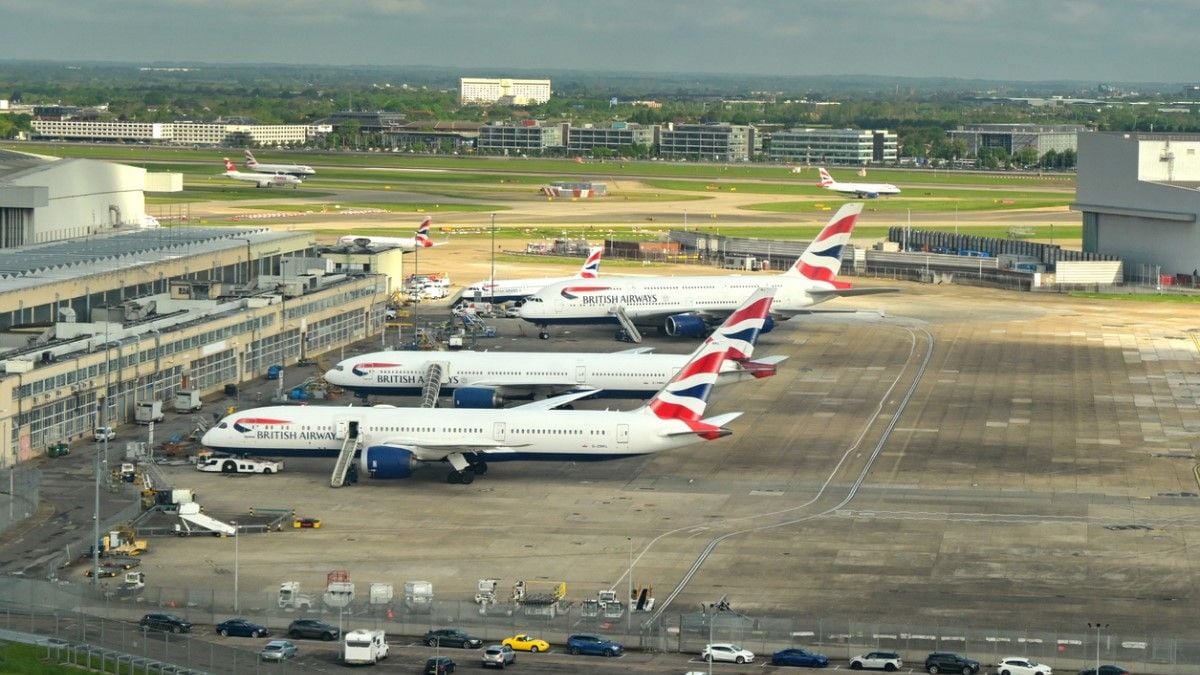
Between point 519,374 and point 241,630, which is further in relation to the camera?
point 519,374

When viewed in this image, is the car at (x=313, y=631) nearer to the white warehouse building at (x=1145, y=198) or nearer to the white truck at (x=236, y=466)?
the white truck at (x=236, y=466)

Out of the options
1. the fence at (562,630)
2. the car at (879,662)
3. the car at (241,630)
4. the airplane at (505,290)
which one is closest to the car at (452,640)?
the fence at (562,630)

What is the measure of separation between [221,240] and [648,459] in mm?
55068

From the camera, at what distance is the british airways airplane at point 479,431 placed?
274ft

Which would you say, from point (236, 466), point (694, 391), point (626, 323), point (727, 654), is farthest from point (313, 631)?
point (626, 323)

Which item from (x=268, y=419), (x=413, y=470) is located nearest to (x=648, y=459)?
(x=413, y=470)

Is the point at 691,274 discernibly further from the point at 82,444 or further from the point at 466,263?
the point at 82,444

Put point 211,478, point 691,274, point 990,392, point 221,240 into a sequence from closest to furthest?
point 211,478 < point 990,392 < point 221,240 < point 691,274

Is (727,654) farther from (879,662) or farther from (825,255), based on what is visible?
(825,255)

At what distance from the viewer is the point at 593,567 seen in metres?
71.1

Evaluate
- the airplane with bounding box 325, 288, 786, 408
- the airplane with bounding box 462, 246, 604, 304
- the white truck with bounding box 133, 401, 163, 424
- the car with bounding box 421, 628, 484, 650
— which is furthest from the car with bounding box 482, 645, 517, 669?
the airplane with bounding box 462, 246, 604, 304

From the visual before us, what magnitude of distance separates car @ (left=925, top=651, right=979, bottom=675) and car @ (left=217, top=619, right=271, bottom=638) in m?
21.1

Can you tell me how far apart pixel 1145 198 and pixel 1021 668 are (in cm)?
12896

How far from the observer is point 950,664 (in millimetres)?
57625
